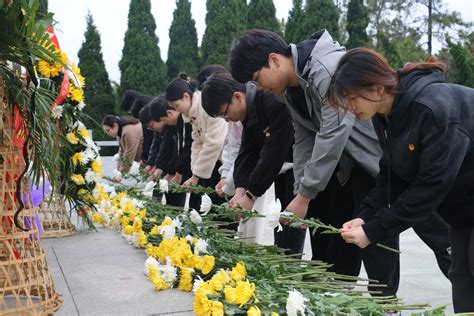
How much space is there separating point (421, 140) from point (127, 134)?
634cm

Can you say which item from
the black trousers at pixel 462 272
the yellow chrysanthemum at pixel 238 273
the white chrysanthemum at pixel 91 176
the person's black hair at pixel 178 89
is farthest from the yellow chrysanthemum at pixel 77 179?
Result: the black trousers at pixel 462 272

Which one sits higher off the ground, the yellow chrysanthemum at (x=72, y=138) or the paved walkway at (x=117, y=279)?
the yellow chrysanthemum at (x=72, y=138)

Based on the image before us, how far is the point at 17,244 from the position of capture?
2.45 m

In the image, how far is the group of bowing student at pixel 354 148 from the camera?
204 cm

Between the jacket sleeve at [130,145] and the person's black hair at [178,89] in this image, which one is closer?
the person's black hair at [178,89]

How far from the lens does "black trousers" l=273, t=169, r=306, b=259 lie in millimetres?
3471

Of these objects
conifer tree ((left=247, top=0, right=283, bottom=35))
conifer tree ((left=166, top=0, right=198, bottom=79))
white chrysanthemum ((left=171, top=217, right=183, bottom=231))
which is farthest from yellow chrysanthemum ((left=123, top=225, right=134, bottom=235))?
conifer tree ((left=166, top=0, right=198, bottom=79))

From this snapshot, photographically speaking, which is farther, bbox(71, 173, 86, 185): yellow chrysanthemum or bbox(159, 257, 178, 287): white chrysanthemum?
bbox(71, 173, 86, 185): yellow chrysanthemum

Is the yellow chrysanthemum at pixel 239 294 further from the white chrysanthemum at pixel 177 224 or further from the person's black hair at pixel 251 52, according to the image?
the white chrysanthemum at pixel 177 224

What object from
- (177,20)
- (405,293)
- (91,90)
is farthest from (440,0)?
(405,293)

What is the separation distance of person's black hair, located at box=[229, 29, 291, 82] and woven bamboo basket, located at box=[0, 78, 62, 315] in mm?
1065

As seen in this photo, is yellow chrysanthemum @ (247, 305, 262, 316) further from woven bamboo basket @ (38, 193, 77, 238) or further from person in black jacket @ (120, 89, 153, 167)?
person in black jacket @ (120, 89, 153, 167)

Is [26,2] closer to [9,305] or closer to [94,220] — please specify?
[9,305]

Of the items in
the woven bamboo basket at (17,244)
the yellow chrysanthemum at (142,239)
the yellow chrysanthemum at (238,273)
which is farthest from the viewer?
the yellow chrysanthemum at (142,239)
